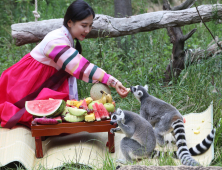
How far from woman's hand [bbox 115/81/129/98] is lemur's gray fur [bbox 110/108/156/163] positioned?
64 centimetres

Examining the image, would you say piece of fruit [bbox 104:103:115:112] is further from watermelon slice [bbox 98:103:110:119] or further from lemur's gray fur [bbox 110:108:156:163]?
lemur's gray fur [bbox 110:108:156:163]

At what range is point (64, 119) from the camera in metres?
3.31

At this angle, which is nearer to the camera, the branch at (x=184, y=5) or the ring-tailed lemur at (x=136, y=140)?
the ring-tailed lemur at (x=136, y=140)

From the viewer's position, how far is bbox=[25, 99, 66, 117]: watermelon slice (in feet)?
10.8

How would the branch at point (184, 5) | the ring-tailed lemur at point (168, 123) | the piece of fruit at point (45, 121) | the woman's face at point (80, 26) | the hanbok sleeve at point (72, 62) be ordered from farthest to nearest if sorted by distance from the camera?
the branch at point (184, 5) < the woman's face at point (80, 26) < the hanbok sleeve at point (72, 62) < the piece of fruit at point (45, 121) < the ring-tailed lemur at point (168, 123)

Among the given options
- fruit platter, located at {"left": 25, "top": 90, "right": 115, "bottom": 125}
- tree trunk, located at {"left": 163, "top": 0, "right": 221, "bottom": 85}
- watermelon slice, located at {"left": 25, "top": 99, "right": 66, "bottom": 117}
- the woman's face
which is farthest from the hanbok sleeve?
tree trunk, located at {"left": 163, "top": 0, "right": 221, "bottom": 85}

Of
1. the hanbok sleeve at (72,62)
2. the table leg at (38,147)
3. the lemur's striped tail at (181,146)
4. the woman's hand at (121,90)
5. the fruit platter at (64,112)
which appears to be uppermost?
the hanbok sleeve at (72,62)

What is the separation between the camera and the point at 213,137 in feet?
9.86

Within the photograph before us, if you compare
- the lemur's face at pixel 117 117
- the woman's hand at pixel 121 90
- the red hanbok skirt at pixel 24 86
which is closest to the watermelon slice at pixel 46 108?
the red hanbok skirt at pixel 24 86

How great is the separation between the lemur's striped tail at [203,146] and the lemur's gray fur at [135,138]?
466 mm

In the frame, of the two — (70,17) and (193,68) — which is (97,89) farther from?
(193,68)

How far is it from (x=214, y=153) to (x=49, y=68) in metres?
2.40

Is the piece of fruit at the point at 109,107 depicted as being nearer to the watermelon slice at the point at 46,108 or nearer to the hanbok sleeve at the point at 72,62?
the hanbok sleeve at the point at 72,62

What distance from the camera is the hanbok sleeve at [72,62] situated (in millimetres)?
3656
